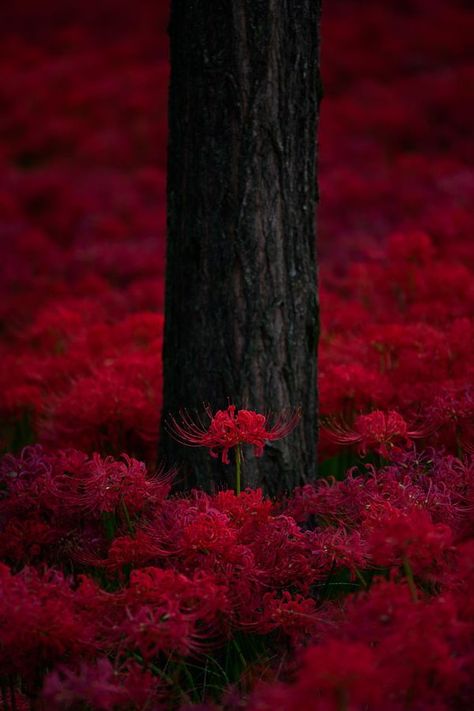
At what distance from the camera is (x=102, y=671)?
156 centimetres

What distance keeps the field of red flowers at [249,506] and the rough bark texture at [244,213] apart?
25 cm

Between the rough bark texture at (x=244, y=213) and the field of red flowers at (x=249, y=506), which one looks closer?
the field of red flowers at (x=249, y=506)

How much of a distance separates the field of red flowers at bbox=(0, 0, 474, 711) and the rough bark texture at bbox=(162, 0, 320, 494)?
9.8 inches


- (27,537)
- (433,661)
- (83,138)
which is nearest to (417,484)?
(433,661)

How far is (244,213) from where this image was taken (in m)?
2.54

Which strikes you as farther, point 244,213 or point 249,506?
point 244,213

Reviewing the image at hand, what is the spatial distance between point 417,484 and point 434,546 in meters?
0.52

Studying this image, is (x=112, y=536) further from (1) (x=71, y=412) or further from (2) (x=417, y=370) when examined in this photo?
(2) (x=417, y=370)

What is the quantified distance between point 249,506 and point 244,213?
0.96 metres

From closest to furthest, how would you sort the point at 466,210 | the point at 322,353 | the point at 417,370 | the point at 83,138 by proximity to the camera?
the point at 417,370, the point at 322,353, the point at 466,210, the point at 83,138

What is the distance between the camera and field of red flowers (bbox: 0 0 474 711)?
1546 mm

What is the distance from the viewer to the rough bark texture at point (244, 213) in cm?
251

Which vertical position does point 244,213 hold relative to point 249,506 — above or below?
Result: above

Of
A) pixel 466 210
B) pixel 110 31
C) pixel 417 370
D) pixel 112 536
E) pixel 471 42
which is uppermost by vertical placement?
pixel 110 31
